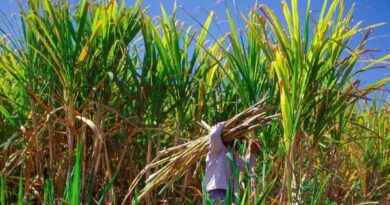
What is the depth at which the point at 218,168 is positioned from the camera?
1858mm

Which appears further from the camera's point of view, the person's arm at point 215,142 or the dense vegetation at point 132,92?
the dense vegetation at point 132,92

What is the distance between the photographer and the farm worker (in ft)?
6.02

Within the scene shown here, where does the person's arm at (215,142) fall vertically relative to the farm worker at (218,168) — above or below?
above

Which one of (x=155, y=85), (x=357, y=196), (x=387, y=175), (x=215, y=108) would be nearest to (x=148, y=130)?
(x=155, y=85)

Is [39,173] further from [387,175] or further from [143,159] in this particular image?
[387,175]

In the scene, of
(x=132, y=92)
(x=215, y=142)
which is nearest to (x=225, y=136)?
(x=215, y=142)

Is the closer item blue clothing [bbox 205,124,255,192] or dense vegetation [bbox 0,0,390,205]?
blue clothing [bbox 205,124,255,192]

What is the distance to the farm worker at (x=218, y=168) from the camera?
1.83m

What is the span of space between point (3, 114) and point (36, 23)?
0.54m

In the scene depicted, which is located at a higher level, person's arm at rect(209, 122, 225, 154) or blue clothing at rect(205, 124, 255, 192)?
person's arm at rect(209, 122, 225, 154)

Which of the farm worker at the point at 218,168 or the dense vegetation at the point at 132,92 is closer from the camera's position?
the farm worker at the point at 218,168

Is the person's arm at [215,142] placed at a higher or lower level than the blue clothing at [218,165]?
higher

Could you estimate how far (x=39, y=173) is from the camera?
2.82 meters

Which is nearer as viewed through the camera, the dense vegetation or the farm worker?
the farm worker
